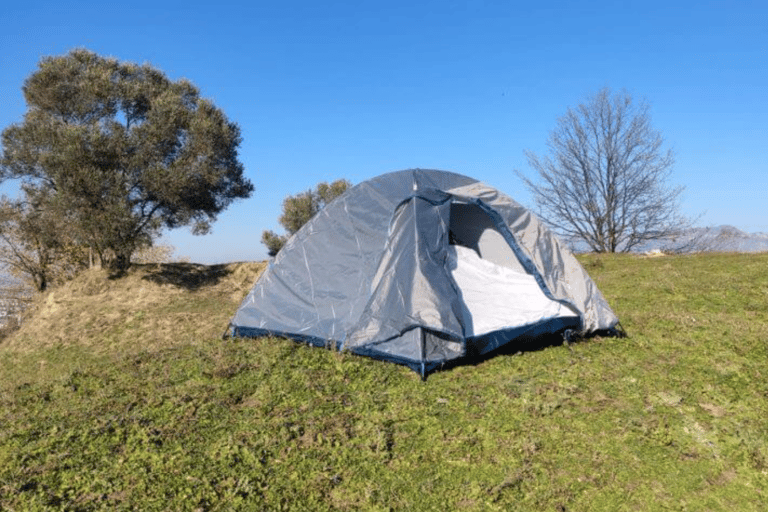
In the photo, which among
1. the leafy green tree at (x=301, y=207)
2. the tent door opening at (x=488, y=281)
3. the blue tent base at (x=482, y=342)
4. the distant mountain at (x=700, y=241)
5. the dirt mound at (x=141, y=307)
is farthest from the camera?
the leafy green tree at (x=301, y=207)

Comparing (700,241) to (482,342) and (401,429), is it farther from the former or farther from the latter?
(401,429)

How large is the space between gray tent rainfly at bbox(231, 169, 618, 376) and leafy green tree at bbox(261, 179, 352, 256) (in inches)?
973

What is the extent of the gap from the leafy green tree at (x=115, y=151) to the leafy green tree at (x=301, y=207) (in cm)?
1541

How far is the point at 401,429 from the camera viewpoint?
554 centimetres

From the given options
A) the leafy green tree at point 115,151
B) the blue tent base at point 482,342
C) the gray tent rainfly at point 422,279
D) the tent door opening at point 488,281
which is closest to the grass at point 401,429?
the blue tent base at point 482,342

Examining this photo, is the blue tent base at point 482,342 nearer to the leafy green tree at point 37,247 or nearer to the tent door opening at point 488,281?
the tent door opening at point 488,281

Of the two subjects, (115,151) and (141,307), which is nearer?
(141,307)

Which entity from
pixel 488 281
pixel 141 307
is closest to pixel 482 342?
pixel 488 281

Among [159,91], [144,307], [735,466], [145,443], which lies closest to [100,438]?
[145,443]

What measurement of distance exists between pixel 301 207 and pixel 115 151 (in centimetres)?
1902

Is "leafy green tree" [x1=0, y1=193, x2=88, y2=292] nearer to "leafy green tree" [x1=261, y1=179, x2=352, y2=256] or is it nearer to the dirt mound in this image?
the dirt mound

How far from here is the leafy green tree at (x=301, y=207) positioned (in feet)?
110

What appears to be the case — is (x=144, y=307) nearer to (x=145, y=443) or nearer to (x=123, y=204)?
(x=123, y=204)

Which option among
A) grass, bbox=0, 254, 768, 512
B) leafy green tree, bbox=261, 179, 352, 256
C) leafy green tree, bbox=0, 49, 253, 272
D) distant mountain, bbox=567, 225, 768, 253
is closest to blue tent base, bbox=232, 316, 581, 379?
grass, bbox=0, 254, 768, 512
